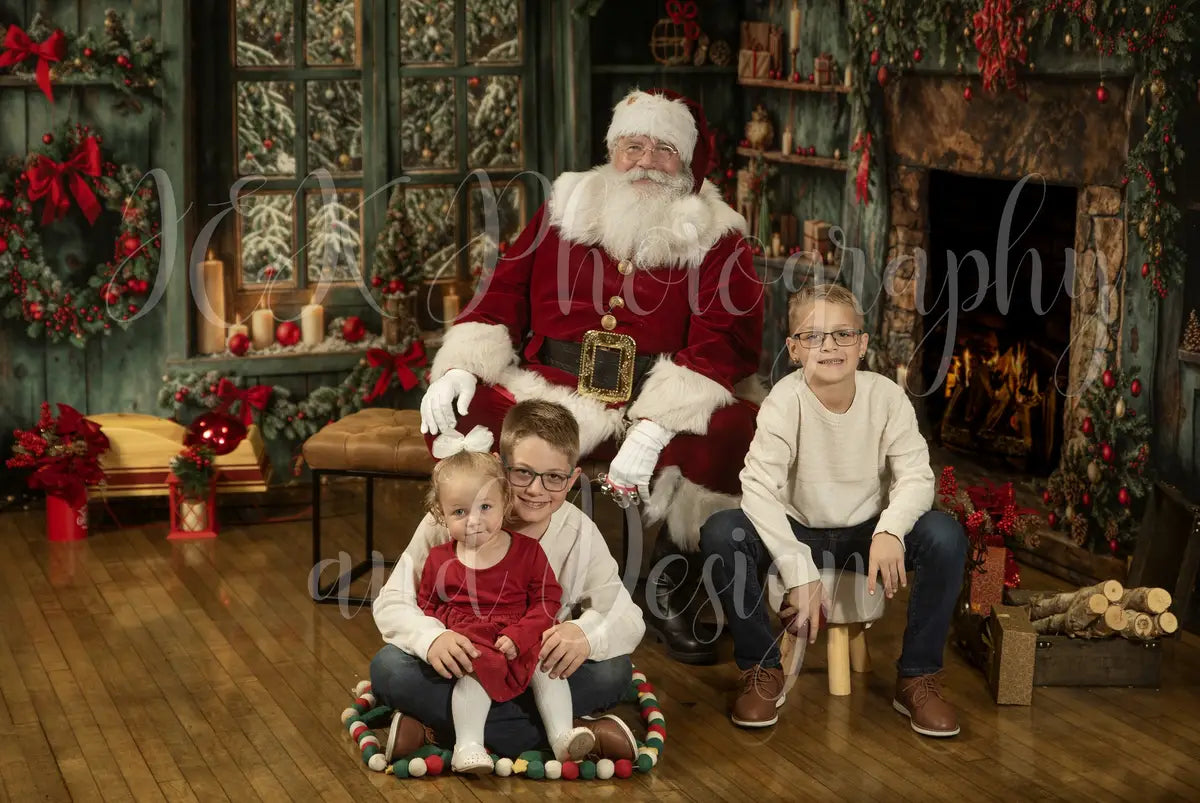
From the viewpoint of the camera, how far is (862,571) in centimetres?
394

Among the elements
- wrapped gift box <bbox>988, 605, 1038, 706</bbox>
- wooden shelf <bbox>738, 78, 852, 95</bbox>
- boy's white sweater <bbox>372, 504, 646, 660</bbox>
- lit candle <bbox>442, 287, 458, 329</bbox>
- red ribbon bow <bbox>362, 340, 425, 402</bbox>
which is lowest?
wrapped gift box <bbox>988, 605, 1038, 706</bbox>

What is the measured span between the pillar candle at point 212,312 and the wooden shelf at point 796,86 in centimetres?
206

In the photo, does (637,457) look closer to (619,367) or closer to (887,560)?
(619,367)

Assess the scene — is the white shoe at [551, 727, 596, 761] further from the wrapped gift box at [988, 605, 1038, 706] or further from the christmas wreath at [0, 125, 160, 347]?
the christmas wreath at [0, 125, 160, 347]

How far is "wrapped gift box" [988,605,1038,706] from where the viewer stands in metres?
3.95

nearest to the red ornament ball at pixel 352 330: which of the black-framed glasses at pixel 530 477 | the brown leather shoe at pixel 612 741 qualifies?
the black-framed glasses at pixel 530 477

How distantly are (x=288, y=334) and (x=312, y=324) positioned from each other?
9 cm

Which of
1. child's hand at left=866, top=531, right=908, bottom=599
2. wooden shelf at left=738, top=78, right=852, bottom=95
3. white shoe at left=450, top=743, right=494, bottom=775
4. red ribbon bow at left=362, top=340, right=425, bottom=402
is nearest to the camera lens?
white shoe at left=450, top=743, right=494, bottom=775

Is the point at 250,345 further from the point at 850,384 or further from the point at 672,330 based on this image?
the point at 850,384

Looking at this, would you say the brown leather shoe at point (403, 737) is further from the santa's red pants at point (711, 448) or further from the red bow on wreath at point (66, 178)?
the red bow on wreath at point (66, 178)

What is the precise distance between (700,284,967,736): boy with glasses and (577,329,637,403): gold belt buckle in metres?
0.65

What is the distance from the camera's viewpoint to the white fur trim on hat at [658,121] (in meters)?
4.51

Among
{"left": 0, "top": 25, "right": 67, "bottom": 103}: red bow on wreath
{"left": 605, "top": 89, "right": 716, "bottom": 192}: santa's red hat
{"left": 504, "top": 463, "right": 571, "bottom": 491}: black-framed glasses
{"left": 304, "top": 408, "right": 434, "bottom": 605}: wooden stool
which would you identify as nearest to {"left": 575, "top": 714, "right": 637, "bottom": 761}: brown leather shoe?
{"left": 504, "top": 463, "right": 571, "bottom": 491}: black-framed glasses

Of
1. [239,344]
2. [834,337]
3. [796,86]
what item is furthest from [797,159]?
[834,337]
